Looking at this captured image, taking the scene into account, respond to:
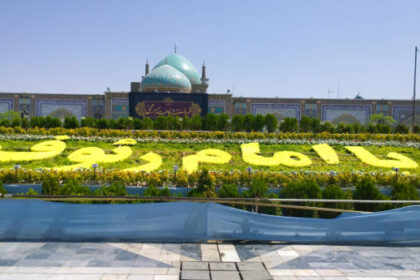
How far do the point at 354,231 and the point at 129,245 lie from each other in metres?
3.99

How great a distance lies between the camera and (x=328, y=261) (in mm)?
6176

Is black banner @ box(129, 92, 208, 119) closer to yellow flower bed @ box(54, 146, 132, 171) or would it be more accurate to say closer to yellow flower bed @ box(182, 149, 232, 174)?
yellow flower bed @ box(54, 146, 132, 171)

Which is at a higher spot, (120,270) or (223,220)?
(223,220)

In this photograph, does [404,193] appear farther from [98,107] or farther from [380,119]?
[98,107]

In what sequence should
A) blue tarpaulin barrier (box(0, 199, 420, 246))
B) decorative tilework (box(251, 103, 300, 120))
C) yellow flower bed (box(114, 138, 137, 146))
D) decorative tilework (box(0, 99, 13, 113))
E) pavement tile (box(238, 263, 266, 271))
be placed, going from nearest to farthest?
1. pavement tile (box(238, 263, 266, 271))
2. blue tarpaulin barrier (box(0, 199, 420, 246))
3. yellow flower bed (box(114, 138, 137, 146))
4. decorative tilework (box(251, 103, 300, 120))
5. decorative tilework (box(0, 99, 13, 113))

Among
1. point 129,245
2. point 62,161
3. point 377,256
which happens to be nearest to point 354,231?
point 377,256

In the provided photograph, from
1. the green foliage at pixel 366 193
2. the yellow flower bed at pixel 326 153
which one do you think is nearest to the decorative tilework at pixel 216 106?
the yellow flower bed at pixel 326 153

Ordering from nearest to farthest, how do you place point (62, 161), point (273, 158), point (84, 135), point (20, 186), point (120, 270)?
point (120, 270), point (20, 186), point (62, 161), point (273, 158), point (84, 135)

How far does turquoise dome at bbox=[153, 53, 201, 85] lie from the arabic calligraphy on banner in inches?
429

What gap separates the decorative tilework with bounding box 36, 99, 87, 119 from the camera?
3766cm

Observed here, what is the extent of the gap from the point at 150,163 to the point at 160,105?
1948 centimetres

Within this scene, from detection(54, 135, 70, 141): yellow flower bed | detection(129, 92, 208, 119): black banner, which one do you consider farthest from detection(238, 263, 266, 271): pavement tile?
detection(129, 92, 208, 119): black banner

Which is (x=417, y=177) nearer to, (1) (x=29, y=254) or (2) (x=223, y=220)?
(2) (x=223, y=220)

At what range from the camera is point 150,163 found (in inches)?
619
